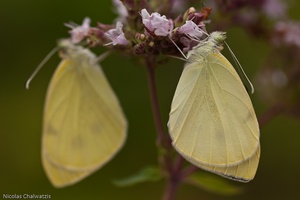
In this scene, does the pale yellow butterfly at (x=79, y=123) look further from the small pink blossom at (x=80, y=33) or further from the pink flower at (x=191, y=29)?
the pink flower at (x=191, y=29)

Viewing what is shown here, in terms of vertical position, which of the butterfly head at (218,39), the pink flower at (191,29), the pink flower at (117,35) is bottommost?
the butterfly head at (218,39)

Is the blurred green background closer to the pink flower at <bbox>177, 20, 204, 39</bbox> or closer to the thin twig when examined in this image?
the thin twig

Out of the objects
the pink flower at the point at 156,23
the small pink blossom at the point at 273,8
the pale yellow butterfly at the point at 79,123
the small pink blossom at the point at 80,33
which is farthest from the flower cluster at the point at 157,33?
the small pink blossom at the point at 273,8

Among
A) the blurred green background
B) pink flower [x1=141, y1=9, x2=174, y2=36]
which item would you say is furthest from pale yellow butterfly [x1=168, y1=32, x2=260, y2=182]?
the blurred green background

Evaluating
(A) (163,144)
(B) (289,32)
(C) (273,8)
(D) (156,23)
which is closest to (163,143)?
(A) (163,144)

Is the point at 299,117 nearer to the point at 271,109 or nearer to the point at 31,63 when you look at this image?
the point at 271,109

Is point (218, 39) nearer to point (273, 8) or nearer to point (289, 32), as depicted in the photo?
point (289, 32)

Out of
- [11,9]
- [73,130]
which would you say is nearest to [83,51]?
[73,130]
